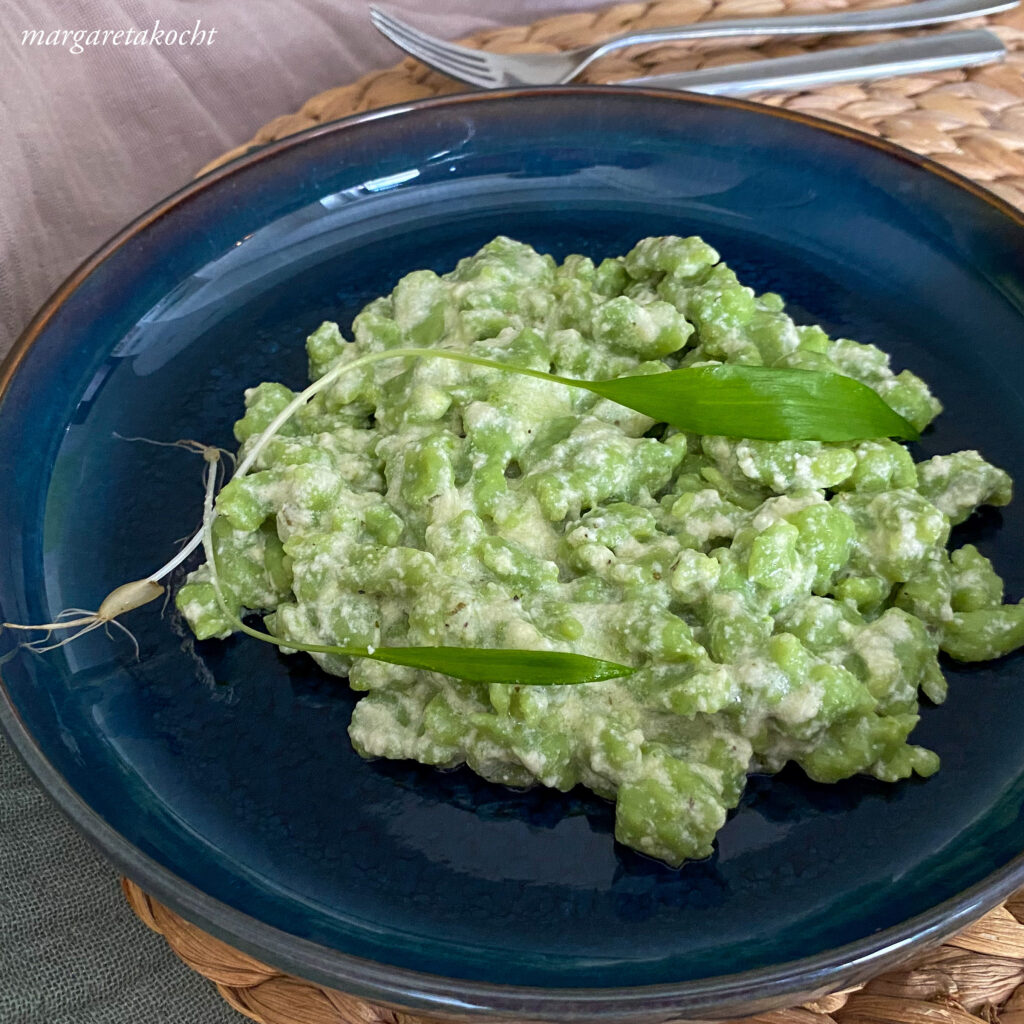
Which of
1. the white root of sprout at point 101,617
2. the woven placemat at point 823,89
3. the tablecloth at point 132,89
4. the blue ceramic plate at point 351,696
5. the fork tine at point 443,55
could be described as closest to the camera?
the blue ceramic plate at point 351,696

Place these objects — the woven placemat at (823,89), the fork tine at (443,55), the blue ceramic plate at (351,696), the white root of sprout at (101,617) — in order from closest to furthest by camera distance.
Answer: the blue ceramic plate at (351,696)
the white root of sprout at (101,617)
the woven placemat at (823,89)
the fork tine at (443,55)

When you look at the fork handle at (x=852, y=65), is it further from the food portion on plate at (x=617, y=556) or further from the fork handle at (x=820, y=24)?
the food portion on plate at (x=617, y=556)

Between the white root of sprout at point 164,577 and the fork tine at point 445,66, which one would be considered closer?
the white root of sprout at point 164,577

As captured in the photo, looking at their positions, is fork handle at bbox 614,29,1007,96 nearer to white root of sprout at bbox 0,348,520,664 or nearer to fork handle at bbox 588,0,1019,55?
fork handle at bbox 588,0,1019,55

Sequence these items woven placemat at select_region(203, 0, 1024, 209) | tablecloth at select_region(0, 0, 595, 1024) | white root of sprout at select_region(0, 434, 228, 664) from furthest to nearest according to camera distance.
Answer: tablecloth at select_region(0, 0, 595, 1024)
woven placemat at select_region(203, 0, 1024, 209)
white root of sprout at select_region(0, 434, 228, 664)

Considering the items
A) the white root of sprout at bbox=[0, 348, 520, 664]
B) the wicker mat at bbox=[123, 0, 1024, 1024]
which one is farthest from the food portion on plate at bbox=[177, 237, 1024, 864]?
the wicker mat at bbox=[123, 0, 1024, 1024]

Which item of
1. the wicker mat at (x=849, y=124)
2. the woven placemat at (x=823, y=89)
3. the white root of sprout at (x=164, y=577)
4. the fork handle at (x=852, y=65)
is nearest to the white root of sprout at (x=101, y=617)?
the white root of sprout at (x=164, y=577)
